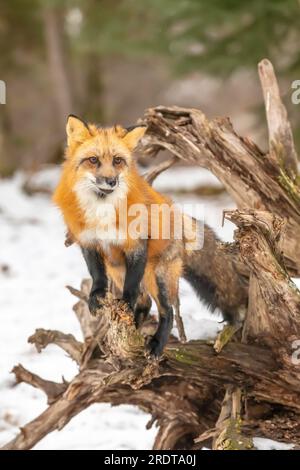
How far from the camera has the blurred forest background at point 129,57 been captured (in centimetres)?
1109

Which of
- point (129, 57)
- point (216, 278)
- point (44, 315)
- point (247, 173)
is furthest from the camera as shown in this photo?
point (129, 57)

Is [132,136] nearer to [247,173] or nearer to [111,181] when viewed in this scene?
[111,181]

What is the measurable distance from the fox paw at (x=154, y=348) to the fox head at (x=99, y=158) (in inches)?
42.6

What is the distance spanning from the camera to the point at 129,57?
17188 mm


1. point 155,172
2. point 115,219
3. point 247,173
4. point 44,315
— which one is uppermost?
point 155,172

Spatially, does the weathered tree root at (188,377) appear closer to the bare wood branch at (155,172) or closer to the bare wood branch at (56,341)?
the bare wood branch at (56,341)

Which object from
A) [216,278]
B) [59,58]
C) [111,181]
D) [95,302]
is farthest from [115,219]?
[59,58]

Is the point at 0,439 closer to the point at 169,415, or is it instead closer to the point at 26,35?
the point at 169,415

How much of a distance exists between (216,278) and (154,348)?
0.83 metres

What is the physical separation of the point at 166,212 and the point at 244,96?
24095 mm

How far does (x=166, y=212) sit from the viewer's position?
386 centimetres
